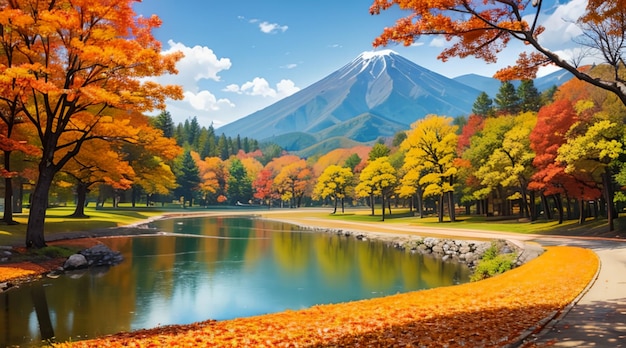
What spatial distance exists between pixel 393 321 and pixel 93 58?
58.5 feet

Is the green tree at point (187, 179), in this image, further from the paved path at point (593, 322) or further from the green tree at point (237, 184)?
the paved path at point (593, 322)

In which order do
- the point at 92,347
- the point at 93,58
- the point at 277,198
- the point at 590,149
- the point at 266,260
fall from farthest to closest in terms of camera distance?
the point at 277,198 < the point at 590,149 < the point at 266,260 < the point at 93,58 < the point at 92,347

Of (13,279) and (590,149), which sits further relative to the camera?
(590,149)

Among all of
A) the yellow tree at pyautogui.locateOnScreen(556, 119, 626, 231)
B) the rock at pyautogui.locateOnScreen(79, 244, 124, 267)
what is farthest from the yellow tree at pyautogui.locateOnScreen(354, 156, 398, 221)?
the rock at pyautogui.locateOnScreen(79, 244, 124, 267)

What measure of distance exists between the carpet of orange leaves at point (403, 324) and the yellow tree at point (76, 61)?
1431 cm

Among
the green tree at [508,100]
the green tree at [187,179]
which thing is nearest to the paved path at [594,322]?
the green tree at [508,100]

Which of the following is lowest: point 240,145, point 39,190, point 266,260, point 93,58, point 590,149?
point 266,260

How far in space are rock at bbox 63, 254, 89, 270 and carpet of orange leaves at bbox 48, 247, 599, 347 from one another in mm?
13964

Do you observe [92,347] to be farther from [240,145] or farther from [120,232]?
[240,145]

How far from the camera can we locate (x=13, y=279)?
17.3 meters

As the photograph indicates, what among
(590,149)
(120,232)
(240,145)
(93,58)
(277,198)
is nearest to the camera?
(93,58)

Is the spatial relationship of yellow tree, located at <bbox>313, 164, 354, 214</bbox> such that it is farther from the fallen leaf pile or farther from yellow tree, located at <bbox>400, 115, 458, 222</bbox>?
the fallen leaf pile

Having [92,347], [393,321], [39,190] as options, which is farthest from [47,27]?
[393,321]

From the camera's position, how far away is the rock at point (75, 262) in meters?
20.8
